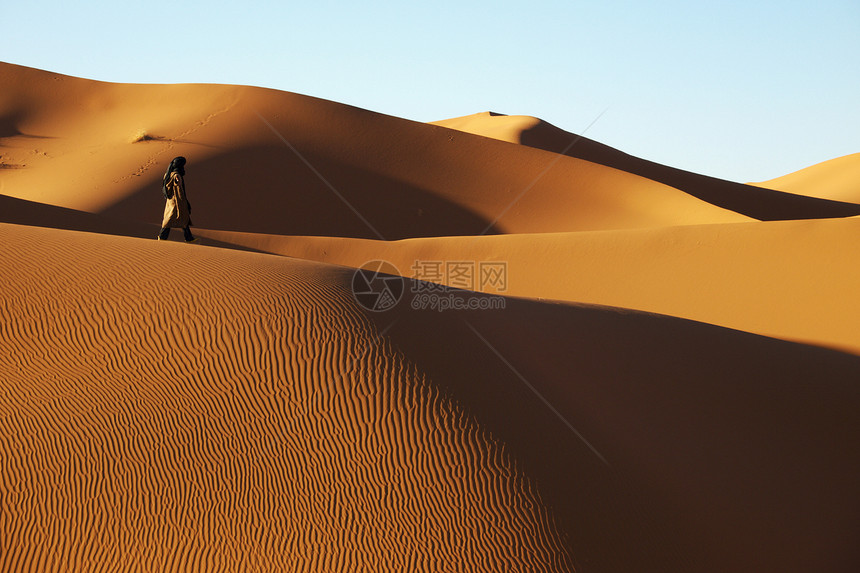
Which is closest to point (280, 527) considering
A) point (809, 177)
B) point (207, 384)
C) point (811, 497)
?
point (207, 384)

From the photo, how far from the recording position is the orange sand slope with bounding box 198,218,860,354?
1240cm

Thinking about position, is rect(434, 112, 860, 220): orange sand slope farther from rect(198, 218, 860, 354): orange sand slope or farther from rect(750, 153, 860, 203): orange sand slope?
rect(750, 153, 860, 203): orange sand slope

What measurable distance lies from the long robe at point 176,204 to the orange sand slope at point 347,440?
344 centimetres

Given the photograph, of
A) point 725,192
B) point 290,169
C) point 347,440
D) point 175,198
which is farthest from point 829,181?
point 347,440

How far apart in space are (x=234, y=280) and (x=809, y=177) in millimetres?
69788

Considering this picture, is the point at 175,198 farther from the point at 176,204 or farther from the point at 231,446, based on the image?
the point at 231,446

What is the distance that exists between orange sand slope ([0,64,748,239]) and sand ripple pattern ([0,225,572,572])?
1506 centimetres

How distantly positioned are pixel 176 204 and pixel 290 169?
13181 millimetres

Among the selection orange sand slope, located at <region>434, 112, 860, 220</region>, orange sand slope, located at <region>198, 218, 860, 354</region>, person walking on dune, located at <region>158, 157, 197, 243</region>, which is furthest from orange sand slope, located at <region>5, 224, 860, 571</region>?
orange sand slope, located at <region>434, 112, 860, 220</region>

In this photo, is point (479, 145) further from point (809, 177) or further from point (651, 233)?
point (809, 177)

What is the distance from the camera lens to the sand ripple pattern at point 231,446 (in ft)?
14.3

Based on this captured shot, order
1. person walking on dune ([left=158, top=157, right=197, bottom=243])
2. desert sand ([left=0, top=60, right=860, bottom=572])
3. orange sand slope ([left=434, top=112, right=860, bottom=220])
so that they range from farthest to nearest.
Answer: orange sand slope ([left=434, top=112, right=860, bottom=220])
person walking on dune ([left=158, top=157, right=197, bottom=243])
desert sand ([left=0, top=60, right=860, bottom=572])

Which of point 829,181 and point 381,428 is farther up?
point 829,181

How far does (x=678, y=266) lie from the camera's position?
1401 centimetres
